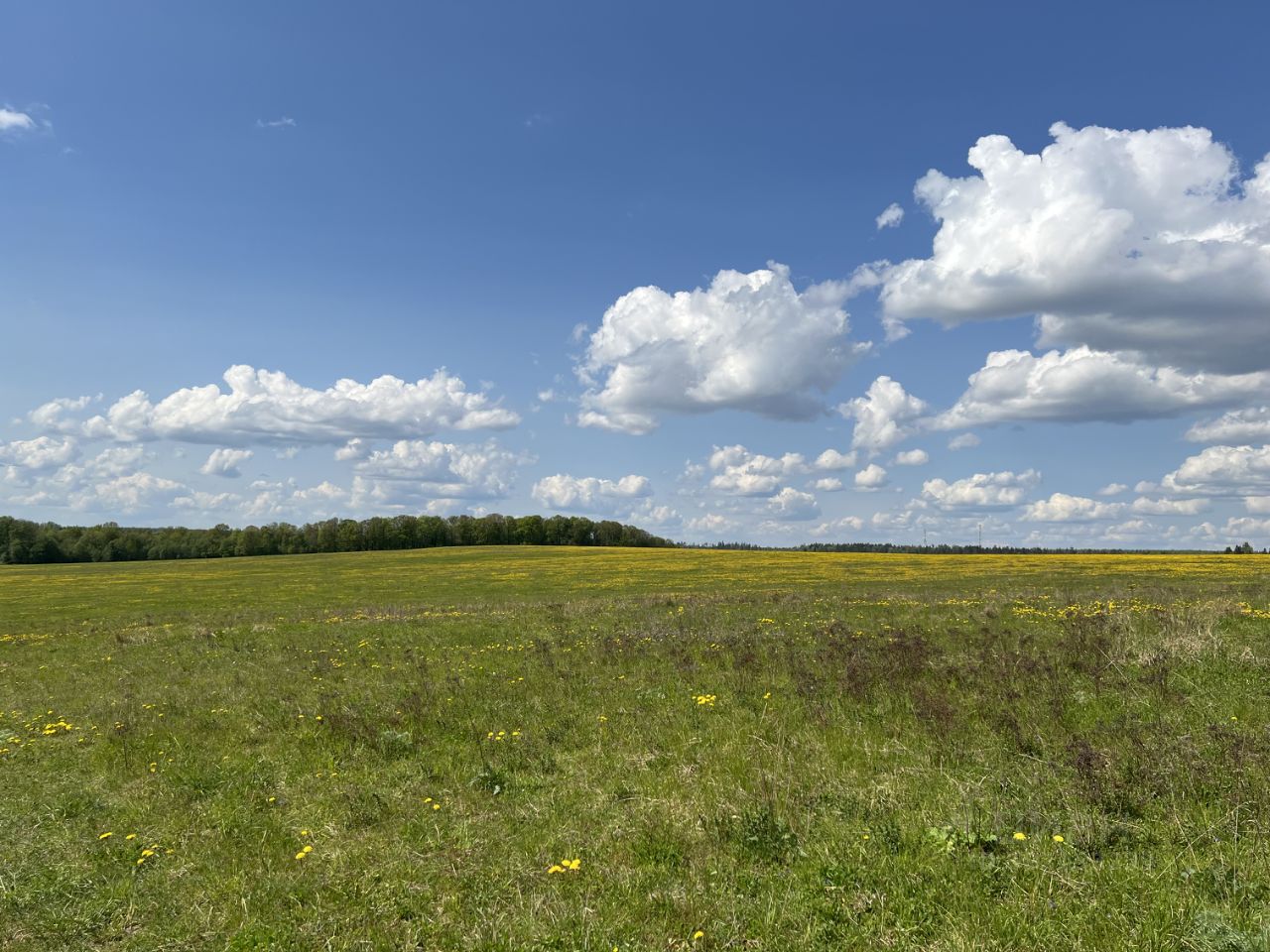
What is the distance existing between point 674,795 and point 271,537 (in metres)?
156

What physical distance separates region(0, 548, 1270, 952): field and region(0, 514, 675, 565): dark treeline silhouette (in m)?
130

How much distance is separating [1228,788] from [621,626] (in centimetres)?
1703

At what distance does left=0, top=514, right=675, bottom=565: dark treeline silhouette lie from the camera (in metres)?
141

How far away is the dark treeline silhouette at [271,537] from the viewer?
14125cm

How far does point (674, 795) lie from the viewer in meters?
8.52

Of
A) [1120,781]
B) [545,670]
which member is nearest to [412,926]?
[1120,781]

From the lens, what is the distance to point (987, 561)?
2667 inches

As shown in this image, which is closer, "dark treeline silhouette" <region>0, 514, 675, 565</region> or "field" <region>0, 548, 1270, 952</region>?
"field" <region>0, 548, 1270, 952</region>

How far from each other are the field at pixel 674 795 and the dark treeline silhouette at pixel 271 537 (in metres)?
130

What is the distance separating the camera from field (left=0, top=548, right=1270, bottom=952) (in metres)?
6.04

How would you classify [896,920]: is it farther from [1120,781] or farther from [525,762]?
[525,762]

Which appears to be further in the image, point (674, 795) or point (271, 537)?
point (271, 537)

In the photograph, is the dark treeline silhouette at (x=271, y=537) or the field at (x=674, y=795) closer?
the field at (x=674, y=795)

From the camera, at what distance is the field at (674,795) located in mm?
6043
